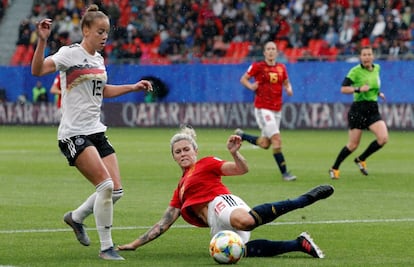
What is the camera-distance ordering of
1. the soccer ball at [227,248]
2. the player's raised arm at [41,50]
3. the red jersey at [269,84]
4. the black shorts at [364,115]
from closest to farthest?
the soccer ball at [227,248], the player's raised arm at [41,50], the black shorts at [364,115], the red jersey at [269,84]

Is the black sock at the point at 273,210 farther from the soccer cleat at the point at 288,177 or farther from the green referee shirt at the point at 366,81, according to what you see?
the green referee shirt at the point at 366,81

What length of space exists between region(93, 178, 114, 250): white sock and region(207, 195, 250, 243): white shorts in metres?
0.89

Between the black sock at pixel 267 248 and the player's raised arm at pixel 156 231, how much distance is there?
87cm

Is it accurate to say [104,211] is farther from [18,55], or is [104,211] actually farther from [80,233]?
[18,55]

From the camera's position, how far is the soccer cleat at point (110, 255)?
971 centimetres

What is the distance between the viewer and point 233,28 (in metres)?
42.0

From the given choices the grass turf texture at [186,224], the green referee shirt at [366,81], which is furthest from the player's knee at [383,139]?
the green referee shirt at [366,81]

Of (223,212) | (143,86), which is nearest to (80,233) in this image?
(143,86)

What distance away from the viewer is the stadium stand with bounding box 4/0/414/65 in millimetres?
37375

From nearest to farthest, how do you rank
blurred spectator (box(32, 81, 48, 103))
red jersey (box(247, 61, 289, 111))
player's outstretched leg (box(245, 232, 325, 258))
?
player's outstretched leg (box(245, 232, 325, 258)) → red jersey (box(247, 61, 289, 111)) → blurred spectator (box(32, 81, 48, 103))

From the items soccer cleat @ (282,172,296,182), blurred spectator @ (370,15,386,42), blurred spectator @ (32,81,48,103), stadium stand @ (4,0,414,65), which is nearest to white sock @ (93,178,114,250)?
soccer cleat @ (282,172,296,182)

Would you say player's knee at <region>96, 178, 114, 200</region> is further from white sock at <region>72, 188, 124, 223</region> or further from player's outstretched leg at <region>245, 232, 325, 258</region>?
player's outstretched leg at <region>245, 232, 325, 258</region>

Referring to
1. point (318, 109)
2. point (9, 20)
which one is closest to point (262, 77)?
point (318, 109)

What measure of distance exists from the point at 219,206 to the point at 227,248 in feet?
2.08
